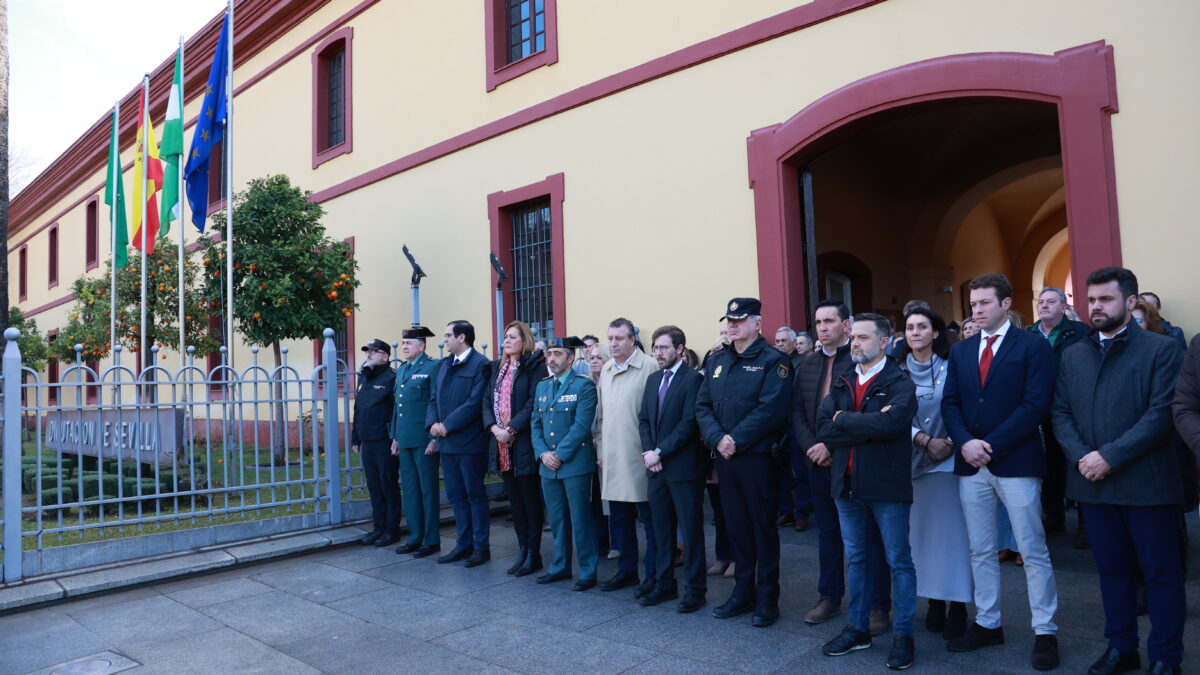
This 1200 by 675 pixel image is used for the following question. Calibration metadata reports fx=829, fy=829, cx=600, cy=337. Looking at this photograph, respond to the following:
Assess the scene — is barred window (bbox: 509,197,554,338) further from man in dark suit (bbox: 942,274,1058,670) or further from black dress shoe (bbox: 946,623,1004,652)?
black dress shoe (bbox: 946,623,1004,652)

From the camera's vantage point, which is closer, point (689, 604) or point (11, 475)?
point (689, 604)

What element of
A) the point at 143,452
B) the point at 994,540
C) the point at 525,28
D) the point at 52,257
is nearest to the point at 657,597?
the point at 994,540

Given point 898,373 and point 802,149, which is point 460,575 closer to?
point 898,373

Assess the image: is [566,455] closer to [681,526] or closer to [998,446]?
[681,526]

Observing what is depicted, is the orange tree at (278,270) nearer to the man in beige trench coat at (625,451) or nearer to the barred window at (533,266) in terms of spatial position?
the barred window at (533,266)

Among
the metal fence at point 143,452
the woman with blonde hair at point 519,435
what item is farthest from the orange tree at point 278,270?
the woman with blonde hair at point 519,435

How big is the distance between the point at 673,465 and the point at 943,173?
392 inches

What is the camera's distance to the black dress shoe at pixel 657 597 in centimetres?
538

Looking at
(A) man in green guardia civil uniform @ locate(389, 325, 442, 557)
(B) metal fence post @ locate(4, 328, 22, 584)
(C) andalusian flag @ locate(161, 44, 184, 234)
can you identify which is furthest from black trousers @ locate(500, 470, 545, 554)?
(C) andalusian flag @ locate(161, 44, 184, 234)

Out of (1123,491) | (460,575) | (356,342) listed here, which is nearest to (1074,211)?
(1123,491)

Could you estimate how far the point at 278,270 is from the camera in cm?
1152

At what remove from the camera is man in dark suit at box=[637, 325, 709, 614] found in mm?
5320

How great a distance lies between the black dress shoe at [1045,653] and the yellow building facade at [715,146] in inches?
129

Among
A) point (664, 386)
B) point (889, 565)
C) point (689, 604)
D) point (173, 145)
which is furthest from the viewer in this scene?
point (173, 145)
